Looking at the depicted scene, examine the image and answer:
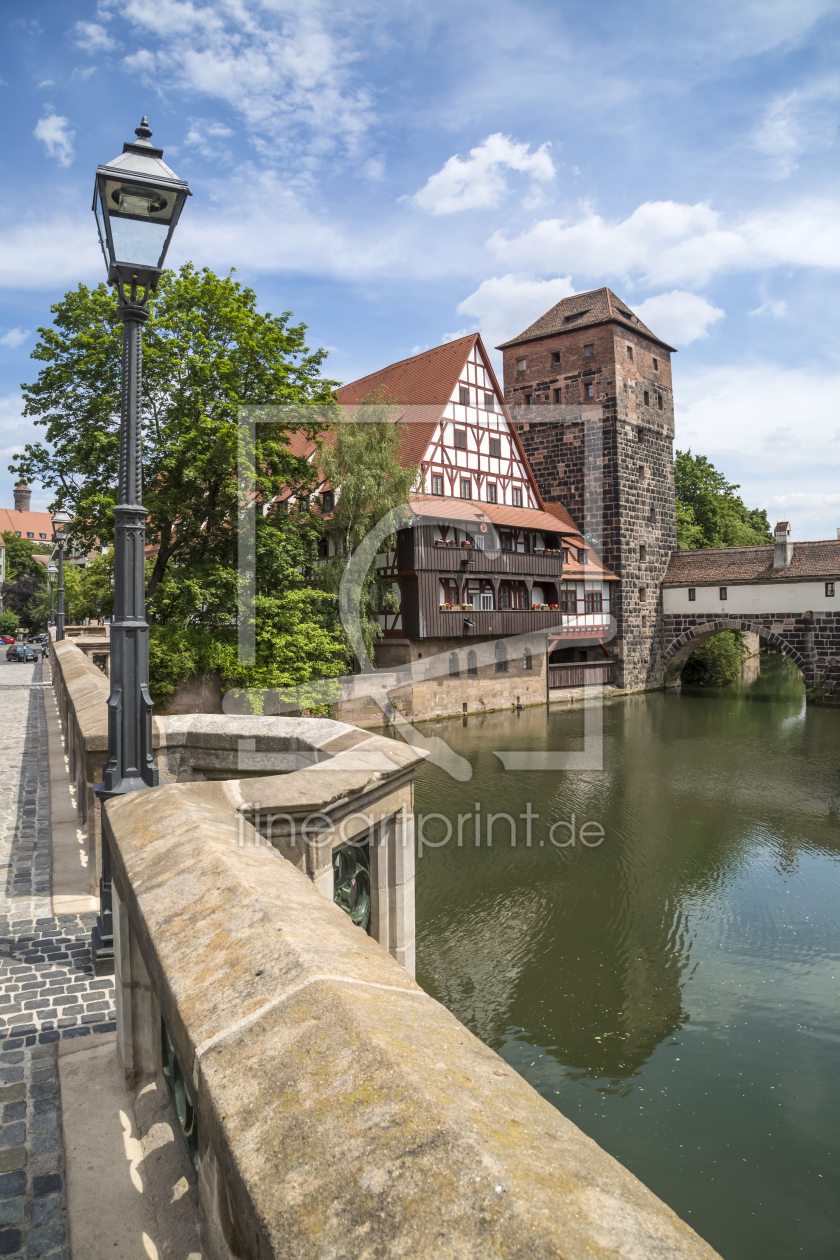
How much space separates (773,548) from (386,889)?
116ft

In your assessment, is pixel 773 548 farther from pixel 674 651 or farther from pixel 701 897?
pixel 701 897

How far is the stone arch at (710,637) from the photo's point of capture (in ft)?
113

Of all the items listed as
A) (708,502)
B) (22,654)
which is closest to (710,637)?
(708,502)

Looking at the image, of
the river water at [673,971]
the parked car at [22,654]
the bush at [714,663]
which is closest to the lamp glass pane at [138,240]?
the river water at [673,971]

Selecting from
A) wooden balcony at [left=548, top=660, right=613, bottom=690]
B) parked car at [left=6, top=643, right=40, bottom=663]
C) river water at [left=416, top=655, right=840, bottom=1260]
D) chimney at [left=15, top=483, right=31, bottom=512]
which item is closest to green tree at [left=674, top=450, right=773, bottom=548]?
wooden balcony at [left=548, top=660, right=613, bottom=690]

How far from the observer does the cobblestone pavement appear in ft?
8.30

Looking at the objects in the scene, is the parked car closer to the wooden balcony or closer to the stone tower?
the wooden balcony

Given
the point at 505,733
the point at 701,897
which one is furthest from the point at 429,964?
the point at 505,733

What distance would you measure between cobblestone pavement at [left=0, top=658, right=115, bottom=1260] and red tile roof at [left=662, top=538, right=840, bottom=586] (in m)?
33.4

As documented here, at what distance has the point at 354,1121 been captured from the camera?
1104 millimetres

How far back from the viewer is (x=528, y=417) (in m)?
38.1

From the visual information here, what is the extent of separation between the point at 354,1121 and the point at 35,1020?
3492mm

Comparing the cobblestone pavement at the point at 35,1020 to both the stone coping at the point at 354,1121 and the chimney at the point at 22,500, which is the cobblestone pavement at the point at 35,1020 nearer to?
the stone coping at the point at 354,1121

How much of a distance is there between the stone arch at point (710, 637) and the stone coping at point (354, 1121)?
36460 millimetres
